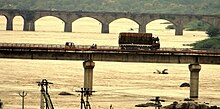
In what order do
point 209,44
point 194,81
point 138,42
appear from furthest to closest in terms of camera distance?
1. point 209,44
2. point 138,42
3. point 194,81

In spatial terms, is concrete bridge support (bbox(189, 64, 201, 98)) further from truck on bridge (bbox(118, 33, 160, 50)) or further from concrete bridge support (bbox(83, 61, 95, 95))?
truck on bridge (bbox(118, 33, 160, 50))

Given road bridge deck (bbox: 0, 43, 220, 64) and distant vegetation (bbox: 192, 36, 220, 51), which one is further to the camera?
distant vegetation (bbox: 192, 36, 220, 51)

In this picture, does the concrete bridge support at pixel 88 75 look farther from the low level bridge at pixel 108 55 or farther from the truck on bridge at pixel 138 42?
the truck on bridge at pixel 138 42

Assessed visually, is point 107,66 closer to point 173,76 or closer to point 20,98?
point 173,76

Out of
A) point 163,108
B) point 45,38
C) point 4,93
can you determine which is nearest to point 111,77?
point 4,93

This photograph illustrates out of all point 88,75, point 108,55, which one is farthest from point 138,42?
point 88,75

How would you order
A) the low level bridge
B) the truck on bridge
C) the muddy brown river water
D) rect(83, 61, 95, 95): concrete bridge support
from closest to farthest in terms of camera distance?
the muddy brown river water < rect(83, 61, 95, 95): concrete bridge support < the low level bridge < the truck on bridge

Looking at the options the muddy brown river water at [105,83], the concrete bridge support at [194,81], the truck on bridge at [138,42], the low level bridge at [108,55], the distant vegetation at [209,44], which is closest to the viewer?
the muddy brown river water at [105,83]

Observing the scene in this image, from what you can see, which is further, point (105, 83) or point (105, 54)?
point (105, 83)

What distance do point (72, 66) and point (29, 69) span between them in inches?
354

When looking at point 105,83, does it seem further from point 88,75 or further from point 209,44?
point 209,44

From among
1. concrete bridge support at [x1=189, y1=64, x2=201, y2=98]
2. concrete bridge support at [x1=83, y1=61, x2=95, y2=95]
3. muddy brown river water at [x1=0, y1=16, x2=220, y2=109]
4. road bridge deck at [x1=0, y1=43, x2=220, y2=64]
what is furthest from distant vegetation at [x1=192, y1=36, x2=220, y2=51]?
concrete bridge support at [x1=83, y1=61, x2=95, y2=95]

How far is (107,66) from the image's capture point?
398 ft

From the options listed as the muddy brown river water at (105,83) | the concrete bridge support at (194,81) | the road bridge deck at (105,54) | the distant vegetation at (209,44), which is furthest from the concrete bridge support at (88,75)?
the distant vegetation at (209,44)
